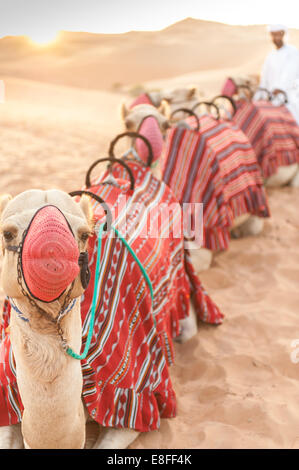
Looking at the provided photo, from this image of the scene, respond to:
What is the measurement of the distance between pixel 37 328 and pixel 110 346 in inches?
28.2

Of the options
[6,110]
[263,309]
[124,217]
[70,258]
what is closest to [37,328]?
[70,258]

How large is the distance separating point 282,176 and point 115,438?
13.4 feet

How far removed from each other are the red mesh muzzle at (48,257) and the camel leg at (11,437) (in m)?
0.87

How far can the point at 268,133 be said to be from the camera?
209 inches

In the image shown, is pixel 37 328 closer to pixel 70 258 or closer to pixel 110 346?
pixel 70 258

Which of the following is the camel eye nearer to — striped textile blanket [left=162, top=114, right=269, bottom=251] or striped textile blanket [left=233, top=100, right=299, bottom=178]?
striped textile blanket [left=162, top=114, right=269, bottom=251]

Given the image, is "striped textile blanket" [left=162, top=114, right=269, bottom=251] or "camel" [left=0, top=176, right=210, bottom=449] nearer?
"camel" [left=0, top=176, right=210, bottom=449]

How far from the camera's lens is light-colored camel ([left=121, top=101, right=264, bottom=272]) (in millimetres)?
3362

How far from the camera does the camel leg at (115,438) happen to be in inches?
80.4

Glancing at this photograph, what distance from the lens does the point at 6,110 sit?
1224 centimetres

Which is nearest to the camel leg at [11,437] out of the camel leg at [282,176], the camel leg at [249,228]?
the camel leg at [249,228]

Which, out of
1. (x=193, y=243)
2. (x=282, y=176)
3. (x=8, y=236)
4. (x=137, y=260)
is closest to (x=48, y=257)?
(x=8, y=236)

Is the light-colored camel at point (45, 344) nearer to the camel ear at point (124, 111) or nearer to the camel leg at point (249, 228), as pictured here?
the camel ear at point (124, 111)

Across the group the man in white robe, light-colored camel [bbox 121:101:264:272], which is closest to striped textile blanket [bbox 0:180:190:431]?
light-colored camel [bbox 121:101:264:272]
